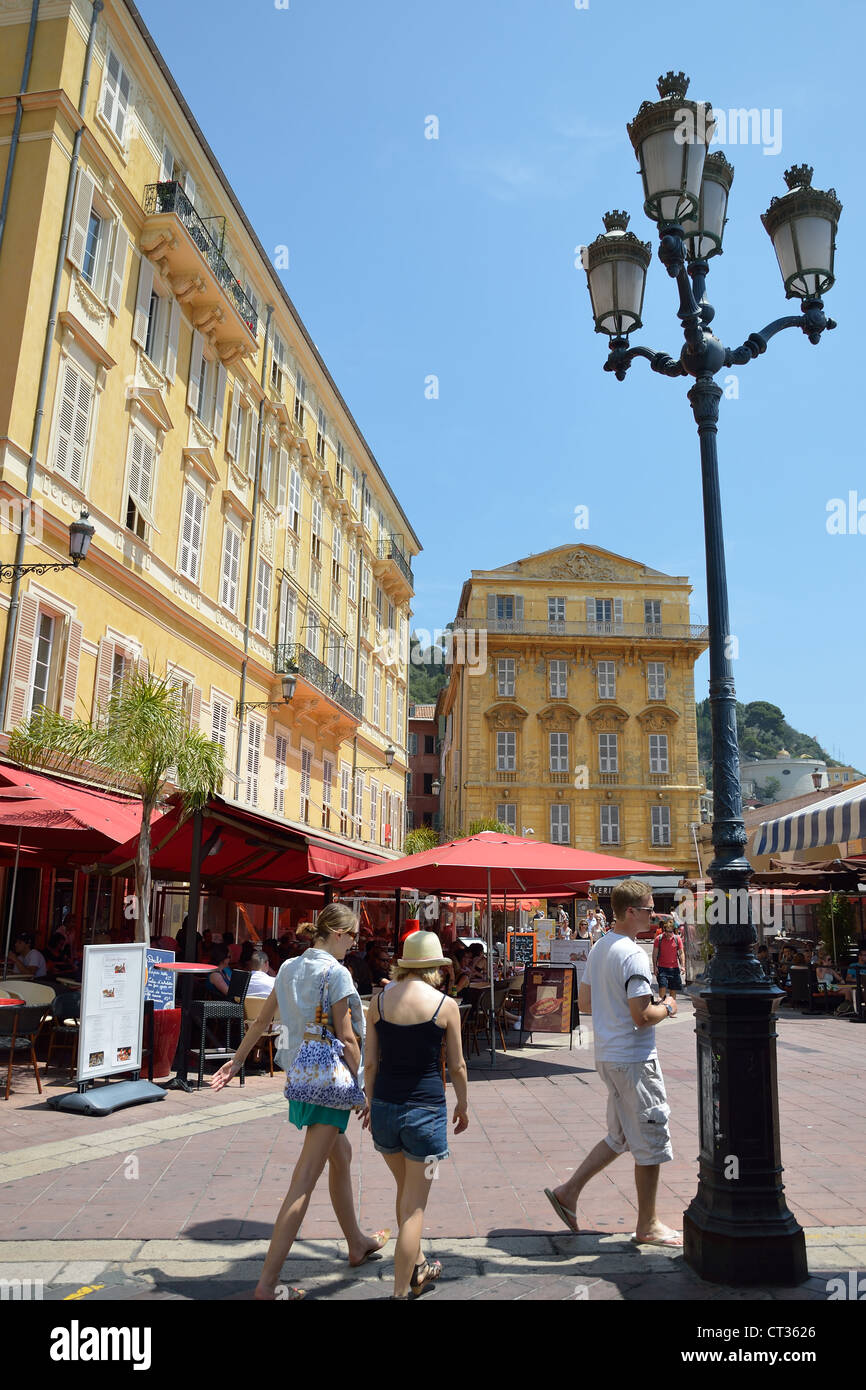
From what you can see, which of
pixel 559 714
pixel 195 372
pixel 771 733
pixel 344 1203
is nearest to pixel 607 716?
pixel 559 714

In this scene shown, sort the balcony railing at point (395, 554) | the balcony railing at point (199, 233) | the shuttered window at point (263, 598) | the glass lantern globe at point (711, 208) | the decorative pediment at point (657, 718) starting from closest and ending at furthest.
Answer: the glass lantern globe at point (711, 208)
the balcony railing at point (199, 233)
the shuttered window at point (263, 598)
the balcony railing at point (395, 554)
the decorative pediment at point (657, 718)

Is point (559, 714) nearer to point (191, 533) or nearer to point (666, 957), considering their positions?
point (666, 957)

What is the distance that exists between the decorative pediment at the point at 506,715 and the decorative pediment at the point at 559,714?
0.92 meters

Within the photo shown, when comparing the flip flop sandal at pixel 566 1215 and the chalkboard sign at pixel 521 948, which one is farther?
the chalkboard sign at pixel 521 948

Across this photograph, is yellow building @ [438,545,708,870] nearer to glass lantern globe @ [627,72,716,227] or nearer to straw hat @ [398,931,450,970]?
glass lantern globe @ [627,72,716,227]

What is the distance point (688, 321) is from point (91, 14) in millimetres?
15873

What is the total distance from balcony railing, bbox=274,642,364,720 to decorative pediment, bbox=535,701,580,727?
21411 mm

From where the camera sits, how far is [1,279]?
47.4 ft

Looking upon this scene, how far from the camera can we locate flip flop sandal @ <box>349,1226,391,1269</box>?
4.28 metres

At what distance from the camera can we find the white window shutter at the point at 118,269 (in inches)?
651

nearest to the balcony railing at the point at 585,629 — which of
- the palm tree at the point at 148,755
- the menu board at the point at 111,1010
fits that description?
the palm tree at the point at 148,755

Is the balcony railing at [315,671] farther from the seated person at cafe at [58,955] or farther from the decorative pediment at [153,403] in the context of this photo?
the seated person at cafe at [58,955]

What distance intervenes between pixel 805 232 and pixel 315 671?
65.1 feet
